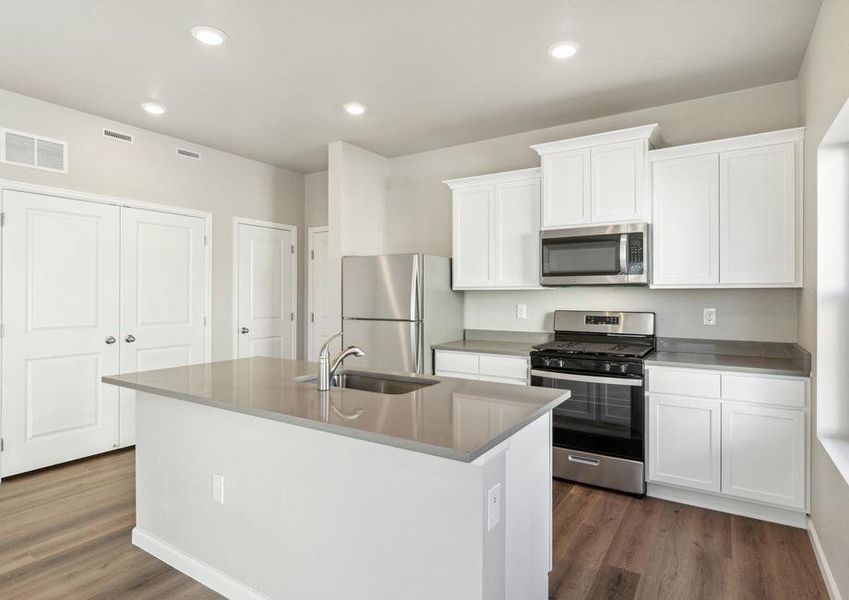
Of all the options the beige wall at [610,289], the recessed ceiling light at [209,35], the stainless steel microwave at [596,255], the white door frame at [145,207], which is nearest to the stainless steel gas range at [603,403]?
the beige wall at [610,289]

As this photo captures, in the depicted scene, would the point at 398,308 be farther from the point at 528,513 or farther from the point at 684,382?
the point at 528,513

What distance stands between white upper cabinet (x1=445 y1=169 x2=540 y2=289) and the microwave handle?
0.65 m

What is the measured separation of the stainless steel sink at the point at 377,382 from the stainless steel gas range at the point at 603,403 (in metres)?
1.41

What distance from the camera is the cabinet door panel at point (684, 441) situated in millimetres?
2932

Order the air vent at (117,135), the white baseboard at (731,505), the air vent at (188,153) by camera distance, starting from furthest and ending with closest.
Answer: the air vent at (188,153) → the air vent at (117,135) → the white baseboard at (731,505)

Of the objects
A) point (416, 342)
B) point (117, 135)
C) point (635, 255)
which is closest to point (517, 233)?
point (635, 255)

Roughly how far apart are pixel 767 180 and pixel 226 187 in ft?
14.4

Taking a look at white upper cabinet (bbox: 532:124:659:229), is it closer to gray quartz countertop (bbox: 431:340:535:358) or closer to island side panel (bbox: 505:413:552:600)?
gray quartz countertop (bbox: 431:340:535:358)

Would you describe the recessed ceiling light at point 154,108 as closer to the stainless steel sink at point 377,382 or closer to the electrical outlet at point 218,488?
the stainless steel sink at point 377,382

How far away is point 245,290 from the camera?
16.5 ft

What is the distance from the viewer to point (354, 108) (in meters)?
3.69

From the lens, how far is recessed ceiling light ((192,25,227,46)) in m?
2.59

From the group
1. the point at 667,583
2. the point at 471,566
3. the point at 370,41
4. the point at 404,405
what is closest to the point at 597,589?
the point at 667,583

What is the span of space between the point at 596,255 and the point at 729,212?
0.82m
